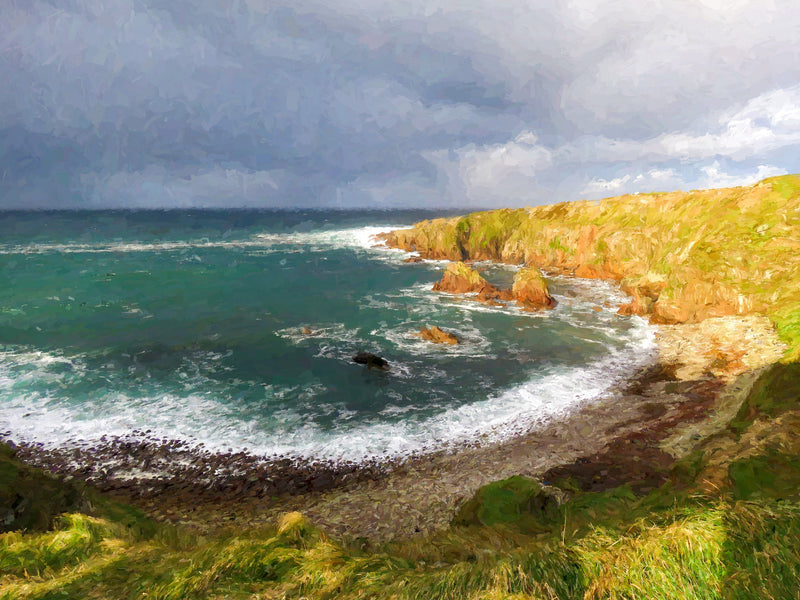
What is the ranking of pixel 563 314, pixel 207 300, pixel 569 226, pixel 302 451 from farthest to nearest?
pixel 569 226, pixel 207 300, pixel 563 314, pixel 302 451

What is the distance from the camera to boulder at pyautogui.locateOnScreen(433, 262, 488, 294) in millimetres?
41181

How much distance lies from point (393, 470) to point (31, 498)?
962 centimetres

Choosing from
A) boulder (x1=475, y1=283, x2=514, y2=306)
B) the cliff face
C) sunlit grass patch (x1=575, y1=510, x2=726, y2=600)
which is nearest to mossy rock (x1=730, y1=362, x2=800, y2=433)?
sunlit grass patch (x1=575, y1=510, x2=726, y2=600)

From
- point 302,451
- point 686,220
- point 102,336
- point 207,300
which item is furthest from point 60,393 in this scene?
point 686,220

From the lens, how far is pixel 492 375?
2152 cm

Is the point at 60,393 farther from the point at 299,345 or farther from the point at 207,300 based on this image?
the point at 207,300

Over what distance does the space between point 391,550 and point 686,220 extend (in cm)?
4712

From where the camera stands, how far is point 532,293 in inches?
1390

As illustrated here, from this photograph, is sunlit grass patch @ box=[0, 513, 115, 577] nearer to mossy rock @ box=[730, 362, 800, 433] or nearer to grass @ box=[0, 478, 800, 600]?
grass @ box=[0, 478, 800, 600]

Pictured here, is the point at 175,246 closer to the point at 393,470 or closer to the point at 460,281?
the point at 460,281

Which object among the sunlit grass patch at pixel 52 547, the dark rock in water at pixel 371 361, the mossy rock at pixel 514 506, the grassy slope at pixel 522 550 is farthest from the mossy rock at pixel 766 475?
the dark rock in water at pixel 371 361

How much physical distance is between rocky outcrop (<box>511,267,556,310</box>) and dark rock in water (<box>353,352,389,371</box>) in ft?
56.7

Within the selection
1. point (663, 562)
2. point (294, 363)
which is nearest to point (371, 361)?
point (294, 363)

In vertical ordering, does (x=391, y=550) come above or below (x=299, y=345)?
above
